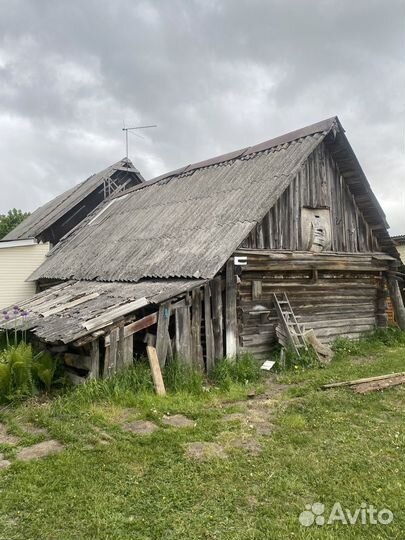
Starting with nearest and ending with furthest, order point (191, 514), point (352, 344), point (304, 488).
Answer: point (191, 514)
point (304, 488)
point (352, 344)

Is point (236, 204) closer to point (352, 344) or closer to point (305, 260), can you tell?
point (305, 260)

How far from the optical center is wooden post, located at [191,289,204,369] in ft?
27.8

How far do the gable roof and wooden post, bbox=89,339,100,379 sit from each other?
2271mm

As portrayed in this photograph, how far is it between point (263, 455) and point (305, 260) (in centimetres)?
659

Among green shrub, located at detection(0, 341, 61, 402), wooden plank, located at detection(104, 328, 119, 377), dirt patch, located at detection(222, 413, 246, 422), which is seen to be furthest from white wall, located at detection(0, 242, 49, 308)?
dirt patch, located at detection(222, 413, 246, 422)

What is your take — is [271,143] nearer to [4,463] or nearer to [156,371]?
[156,371]

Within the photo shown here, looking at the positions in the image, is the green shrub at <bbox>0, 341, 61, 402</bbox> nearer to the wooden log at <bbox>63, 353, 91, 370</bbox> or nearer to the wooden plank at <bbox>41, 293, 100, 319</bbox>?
the wooden log at <bbox>63, 353, 91, 370</bbox>

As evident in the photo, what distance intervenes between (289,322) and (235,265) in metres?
2.09

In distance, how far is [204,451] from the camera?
5133mm

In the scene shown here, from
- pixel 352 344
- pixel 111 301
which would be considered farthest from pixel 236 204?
pixel 352 344

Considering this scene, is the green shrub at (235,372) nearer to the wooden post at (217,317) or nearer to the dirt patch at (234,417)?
the wooden post at (217,317)

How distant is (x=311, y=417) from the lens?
6293mm

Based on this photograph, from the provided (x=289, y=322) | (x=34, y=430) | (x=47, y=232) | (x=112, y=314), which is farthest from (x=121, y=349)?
(x=47, y=232)

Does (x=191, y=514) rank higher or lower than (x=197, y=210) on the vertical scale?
lower
